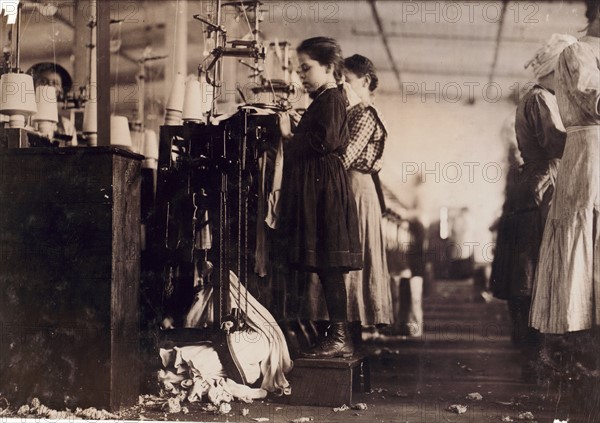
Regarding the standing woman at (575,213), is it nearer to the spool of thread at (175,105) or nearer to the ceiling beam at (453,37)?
the ceiling beam at (453,37)

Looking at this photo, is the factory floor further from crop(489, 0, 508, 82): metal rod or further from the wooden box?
crop(489, 0, 508, 82): metal rod

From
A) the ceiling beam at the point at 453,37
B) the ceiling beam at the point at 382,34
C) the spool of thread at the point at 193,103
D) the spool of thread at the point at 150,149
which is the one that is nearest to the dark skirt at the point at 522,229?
the ceiling beam at the point at 453,37

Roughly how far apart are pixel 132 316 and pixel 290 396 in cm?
93

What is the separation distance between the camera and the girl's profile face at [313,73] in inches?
155

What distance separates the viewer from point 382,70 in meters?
3.89

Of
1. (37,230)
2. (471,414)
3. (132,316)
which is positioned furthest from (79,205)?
(471,414)

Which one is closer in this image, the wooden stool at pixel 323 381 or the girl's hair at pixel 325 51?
the wooden stool at pixel 323 381

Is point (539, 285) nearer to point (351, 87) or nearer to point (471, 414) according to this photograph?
point (471, 414)

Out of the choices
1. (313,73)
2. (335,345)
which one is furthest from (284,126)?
(335,345)

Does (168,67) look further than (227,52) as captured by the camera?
Yes

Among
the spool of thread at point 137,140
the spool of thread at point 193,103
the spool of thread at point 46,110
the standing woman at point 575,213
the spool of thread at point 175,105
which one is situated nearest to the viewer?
the standing woman at point 575,213

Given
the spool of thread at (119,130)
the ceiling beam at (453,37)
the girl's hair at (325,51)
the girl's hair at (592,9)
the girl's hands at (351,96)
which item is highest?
the girl's hair at (592,9)

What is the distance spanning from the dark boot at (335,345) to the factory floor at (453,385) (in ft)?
0.75

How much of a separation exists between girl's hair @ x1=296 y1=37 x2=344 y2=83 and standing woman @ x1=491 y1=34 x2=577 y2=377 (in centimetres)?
98
